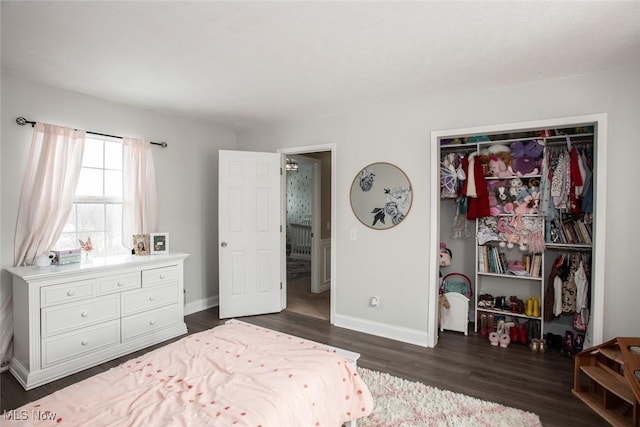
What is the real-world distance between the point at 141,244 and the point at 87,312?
88 centimetres

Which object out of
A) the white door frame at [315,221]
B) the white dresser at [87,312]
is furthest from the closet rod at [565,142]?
the white dresser at [87,312]

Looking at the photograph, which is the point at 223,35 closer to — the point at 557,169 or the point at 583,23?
the point at 583,23

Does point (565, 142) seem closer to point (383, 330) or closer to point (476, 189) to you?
point (476, 189)

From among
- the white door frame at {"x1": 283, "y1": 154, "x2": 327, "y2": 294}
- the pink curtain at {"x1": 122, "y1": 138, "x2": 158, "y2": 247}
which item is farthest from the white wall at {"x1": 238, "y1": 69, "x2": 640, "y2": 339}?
the pink curtain at {"x1": 122, "y1": 138, "x2": 158, "y2": 247}

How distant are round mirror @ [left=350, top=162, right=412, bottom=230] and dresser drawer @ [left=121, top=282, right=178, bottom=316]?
2.16m

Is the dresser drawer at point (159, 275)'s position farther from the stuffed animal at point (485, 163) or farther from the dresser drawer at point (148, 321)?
the stuffed animal at point (485, 163)

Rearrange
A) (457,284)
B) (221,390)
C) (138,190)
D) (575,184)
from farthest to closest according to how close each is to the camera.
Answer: (457,284) → (138,190) → (575,184) → (221,390)

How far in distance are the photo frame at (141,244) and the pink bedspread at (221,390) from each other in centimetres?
180

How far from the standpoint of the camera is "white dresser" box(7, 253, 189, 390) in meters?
2.51

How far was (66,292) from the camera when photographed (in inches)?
105

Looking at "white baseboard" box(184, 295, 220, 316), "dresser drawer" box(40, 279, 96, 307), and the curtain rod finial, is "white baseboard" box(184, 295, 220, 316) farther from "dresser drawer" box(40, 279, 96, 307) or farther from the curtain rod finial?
the curtain rod finial

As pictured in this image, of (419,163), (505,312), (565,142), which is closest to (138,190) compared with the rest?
(419,163)

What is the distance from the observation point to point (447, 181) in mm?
3633

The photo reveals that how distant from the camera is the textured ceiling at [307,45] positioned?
1.81 metres
